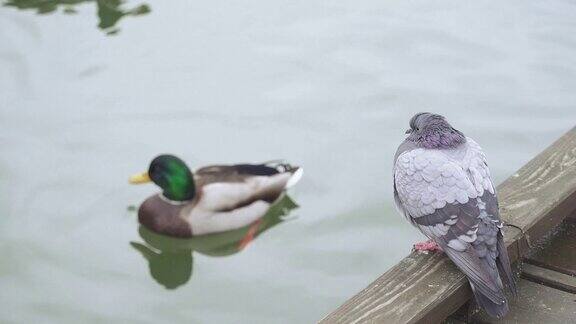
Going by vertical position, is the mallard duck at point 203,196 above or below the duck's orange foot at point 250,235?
above

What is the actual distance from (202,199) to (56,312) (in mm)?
1229

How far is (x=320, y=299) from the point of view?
5.07 m

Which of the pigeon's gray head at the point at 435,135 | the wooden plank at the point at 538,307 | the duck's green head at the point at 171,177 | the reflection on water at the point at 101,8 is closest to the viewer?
the wooden plank at the point at 538,307

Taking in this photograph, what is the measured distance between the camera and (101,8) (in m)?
9.16

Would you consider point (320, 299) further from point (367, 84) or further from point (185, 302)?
point (367, 84)

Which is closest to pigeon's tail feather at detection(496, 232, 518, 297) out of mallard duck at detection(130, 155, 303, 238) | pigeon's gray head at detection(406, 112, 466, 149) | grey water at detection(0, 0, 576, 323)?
pigeon's gray head at detection(406, 112, 466, 149)

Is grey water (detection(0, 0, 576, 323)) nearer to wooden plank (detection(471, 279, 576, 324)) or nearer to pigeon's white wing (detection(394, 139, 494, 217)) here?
pigeon's white wing (detection(394, 139, 494, 217))

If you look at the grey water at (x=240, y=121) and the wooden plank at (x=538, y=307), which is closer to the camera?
the wooden plank at (x=538, y=307)

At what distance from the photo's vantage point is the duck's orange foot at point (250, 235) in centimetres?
580

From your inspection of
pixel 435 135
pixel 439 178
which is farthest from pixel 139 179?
pixel 439 178

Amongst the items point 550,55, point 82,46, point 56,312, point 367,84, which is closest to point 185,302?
point 56,312

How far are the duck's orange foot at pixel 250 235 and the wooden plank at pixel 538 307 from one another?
2.75 metres

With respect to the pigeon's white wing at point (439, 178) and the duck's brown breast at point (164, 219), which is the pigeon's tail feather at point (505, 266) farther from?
the duck's brown breast at point (164, 219)

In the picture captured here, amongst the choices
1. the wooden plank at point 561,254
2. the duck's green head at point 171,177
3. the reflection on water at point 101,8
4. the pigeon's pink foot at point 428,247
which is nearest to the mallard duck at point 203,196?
the duck's green head at point 171,177
